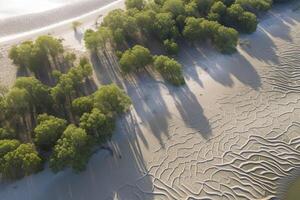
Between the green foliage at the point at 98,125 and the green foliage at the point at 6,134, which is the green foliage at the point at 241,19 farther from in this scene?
the green foliage at the point at 6,134

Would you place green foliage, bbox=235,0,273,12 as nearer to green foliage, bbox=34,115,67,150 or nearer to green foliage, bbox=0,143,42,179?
green foliage, bbox=34,115,67,150

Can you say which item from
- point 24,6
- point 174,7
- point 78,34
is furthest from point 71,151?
point 24,6

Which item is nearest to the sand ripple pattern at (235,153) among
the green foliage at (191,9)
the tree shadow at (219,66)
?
the tree shadow at (219,66)

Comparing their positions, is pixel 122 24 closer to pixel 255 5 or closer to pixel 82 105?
pixel 82 105

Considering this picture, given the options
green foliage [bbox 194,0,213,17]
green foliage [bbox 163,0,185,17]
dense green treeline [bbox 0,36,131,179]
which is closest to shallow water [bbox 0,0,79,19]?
dense green treeline [bbox 0,36,131,179]

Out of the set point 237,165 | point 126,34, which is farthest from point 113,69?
point 237,165

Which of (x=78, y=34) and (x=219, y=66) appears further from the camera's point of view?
(x=78, y=34)

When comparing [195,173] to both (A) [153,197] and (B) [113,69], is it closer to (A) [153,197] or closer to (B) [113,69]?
(A) [153,197]
